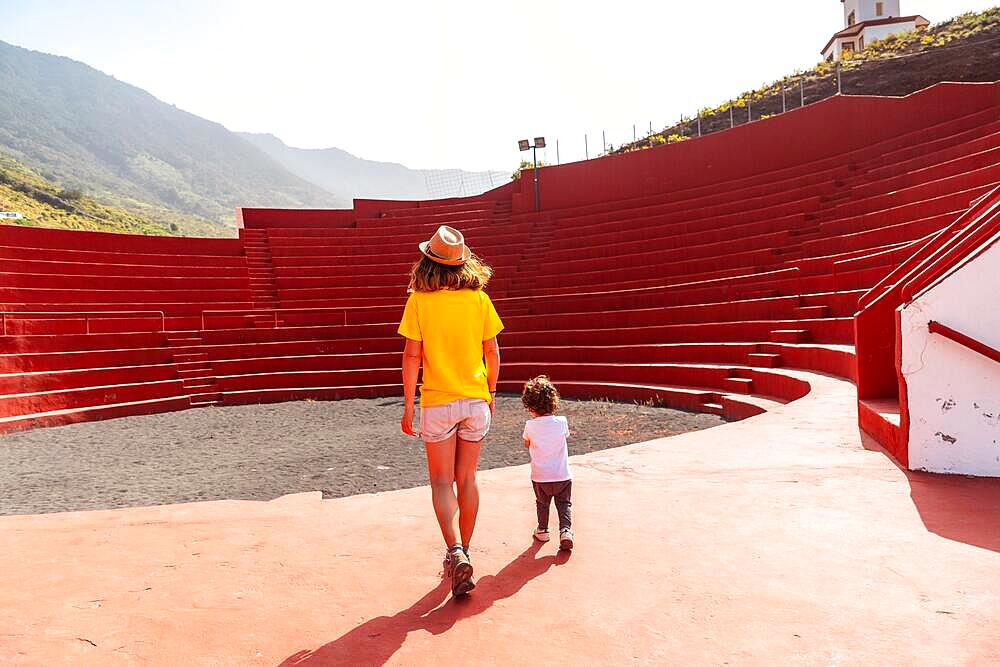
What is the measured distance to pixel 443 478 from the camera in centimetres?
289

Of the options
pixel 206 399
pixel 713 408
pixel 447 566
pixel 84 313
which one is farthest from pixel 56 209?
pixel 447 566

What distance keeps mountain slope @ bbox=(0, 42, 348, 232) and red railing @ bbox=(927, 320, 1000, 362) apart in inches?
2907

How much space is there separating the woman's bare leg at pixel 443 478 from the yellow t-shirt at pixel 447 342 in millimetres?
185

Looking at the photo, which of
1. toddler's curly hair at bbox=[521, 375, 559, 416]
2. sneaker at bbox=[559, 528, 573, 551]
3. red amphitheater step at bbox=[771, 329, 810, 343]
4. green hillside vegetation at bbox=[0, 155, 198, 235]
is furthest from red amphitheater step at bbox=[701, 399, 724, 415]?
green hillside vegetation at bbox=[0, 155, 198, 235]

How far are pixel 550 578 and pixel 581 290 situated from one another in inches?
470

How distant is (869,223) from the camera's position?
11.5 metres

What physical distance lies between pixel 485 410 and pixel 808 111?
15.4 metres

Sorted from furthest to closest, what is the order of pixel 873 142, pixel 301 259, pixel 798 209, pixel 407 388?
pixel 301 259
pixel 873 142
pixel 798 209
pixel 407 388

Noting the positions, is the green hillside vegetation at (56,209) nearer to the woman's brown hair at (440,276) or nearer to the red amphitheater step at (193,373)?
the red amphitheater step at (193,373)

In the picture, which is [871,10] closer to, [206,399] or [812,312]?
[812,312]

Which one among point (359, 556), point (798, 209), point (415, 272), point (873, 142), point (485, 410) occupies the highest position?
point (873, 142)

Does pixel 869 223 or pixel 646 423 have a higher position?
pixel 869 223

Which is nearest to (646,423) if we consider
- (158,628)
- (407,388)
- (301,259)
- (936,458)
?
(936,458)

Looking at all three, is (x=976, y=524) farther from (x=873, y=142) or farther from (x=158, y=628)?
(x=873, y=142)
